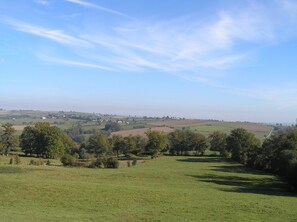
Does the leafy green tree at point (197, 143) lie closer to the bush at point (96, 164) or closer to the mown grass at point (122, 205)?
the bush at point (96, 164)

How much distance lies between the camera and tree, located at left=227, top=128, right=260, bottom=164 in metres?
108

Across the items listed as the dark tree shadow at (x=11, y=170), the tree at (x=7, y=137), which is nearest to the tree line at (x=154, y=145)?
the tree at (x=7, y=137)

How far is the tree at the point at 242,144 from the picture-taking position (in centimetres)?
10754

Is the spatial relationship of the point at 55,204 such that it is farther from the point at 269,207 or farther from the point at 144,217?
the point at 269,207

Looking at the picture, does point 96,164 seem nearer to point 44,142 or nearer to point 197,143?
point 44,142

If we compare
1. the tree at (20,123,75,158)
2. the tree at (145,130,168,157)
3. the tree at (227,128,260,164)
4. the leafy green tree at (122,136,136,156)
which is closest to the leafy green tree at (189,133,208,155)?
the tree at (145,130,168,157)

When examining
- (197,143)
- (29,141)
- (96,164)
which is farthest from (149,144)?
(96,164)

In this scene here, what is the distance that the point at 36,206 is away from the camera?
31.7m

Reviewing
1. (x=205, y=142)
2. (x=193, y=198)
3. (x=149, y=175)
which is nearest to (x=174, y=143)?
(x=205, y=142)

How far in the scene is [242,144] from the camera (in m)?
111

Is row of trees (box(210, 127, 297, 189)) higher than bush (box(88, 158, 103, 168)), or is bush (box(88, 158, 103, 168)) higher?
row of trees (box(210, 127, 297, 189))

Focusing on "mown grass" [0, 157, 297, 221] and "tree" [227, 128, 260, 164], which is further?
"tree" [227, 128, 260, 164]

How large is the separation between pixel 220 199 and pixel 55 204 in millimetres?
17055

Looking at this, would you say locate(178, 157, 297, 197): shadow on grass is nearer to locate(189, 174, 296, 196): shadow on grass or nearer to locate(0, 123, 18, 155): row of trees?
locate(189, 174, 296, 196): shadow on grass
